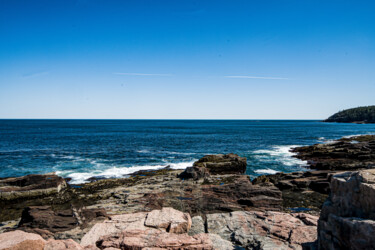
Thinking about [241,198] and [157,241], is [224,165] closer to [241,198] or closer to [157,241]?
[241,198]

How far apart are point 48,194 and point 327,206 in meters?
22.6

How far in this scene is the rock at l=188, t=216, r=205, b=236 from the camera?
11.6m

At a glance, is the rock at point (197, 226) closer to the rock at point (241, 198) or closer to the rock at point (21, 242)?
the rock at point (241, 198)

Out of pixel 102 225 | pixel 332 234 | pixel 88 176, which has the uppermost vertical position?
pixel 332 234

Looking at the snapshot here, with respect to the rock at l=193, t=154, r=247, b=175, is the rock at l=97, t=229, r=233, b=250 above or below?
above

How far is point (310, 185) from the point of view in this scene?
2094 centimetres

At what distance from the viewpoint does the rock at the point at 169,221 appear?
10733 millimetres

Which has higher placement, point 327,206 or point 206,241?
point 327,206

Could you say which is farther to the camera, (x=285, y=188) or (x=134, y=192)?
(x=285, y=188)

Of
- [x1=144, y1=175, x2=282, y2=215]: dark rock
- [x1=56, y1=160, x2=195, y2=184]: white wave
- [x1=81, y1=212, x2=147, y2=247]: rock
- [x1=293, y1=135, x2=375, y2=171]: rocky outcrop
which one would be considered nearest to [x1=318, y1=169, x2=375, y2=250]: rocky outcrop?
[x1=81, y1=212, x2=147, y2=247]: rock

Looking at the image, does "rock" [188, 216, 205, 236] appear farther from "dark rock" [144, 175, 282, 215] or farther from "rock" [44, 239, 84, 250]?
"rock" [44, 239, 84, 250]

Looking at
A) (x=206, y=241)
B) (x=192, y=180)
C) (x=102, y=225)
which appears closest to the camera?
(x=206, y=241)

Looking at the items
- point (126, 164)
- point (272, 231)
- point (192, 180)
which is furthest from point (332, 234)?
point (126, 164)

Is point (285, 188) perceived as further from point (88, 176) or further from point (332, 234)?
point (88, 176)
